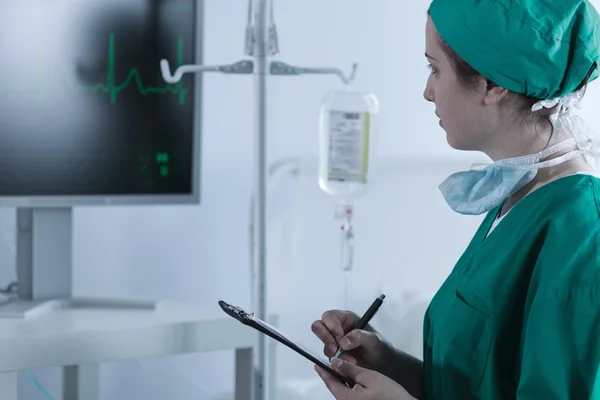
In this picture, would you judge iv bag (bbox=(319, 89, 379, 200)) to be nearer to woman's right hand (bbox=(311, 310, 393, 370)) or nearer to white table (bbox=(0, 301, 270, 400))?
white table (bbox=(0, 301, 270, 400))

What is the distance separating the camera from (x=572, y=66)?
0.95 m

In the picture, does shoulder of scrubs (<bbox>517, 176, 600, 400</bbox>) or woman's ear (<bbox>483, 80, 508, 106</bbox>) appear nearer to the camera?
shoulder of scrubs (<bbox>517, 176, 600, 400</bbox>)

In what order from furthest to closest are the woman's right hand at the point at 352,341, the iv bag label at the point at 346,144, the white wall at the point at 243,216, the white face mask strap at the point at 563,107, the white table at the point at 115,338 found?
the white wall at the point at 243,216
the iv bag label at the point at 346,144
the white table at the point at 115,338
the woman's right hand at the point at 352,341
the white face mask strap at the point at 563,107

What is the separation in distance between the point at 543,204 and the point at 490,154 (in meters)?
0.11

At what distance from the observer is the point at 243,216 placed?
215cm

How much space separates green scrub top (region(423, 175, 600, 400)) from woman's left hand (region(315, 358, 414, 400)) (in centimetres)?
12

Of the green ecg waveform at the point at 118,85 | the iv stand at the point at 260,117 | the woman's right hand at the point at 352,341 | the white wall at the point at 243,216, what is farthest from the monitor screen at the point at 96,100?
the woman's right hand at the point at 352,341

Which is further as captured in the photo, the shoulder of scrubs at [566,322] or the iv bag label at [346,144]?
the iv bag label at [346,144]

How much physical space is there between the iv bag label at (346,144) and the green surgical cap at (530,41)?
0.91 metres

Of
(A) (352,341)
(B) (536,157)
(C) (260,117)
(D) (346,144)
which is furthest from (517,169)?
(D) (346,144)

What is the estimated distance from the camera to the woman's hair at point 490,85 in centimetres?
98

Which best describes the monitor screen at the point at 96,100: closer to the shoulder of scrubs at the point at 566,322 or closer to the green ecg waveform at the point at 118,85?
the green ecg waveform at the point at 118,85

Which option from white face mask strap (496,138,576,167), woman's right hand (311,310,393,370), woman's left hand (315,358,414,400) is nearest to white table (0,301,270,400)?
woman's right hand (311,310,393,370)

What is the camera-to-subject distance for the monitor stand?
5.27 ft
